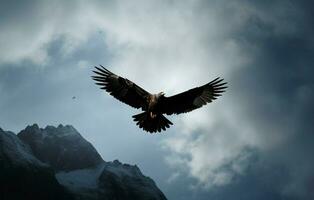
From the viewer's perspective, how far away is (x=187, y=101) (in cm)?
2678

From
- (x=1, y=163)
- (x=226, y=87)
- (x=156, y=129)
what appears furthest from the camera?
(x=1, y=163)

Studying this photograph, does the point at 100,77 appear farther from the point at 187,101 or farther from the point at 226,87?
the point at 226,87

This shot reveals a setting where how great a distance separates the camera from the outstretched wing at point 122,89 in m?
25.8

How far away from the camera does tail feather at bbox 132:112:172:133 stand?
980 inches

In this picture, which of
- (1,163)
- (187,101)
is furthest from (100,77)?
(1,163)

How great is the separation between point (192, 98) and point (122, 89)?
162 inches

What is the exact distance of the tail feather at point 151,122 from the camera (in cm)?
2489

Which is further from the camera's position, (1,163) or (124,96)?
(1,163)

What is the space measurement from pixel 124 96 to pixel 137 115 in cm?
175

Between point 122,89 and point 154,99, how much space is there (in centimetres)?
230

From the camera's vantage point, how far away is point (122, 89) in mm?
26484

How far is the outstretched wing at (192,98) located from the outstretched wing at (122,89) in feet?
4.98

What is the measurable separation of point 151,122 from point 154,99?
1.29 meters

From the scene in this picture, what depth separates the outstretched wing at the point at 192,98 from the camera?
26250 mm
